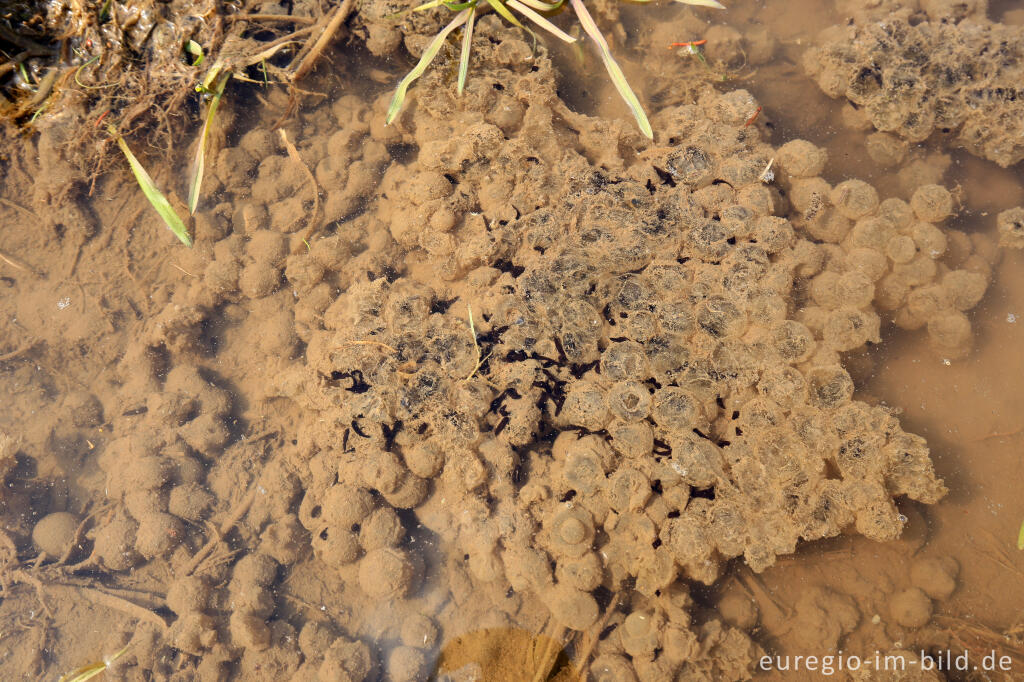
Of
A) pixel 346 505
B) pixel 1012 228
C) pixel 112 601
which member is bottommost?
pixel 112 601

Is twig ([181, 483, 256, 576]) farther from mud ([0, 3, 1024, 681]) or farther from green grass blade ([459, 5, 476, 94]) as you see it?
green grass blade ([459, 5, 476, 94])

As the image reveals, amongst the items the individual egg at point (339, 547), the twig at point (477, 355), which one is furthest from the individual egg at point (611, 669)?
the twig at point (477, 355)

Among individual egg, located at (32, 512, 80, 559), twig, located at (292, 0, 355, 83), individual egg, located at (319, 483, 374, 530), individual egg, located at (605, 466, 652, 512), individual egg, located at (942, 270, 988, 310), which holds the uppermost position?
twig, located at (292, 0, 355, 83)

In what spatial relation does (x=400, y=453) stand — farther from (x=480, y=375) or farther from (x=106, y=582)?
(x=106, y=582)

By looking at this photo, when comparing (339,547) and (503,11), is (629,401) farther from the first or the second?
(503,11)

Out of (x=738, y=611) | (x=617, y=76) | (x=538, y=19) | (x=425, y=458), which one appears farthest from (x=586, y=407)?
(x=538, y=19)

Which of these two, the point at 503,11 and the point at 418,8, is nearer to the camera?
the point at 503,11

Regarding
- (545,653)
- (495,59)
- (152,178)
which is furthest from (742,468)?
(152,178)

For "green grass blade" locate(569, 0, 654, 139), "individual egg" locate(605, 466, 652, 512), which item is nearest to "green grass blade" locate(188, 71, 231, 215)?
"green grass blade" locate(569, 0, 654, 139)
